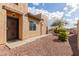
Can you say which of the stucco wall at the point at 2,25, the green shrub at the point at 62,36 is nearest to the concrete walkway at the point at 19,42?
the stucco wall at the point at 2,25

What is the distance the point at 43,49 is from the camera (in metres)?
3.68

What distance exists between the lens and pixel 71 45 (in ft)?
11.7

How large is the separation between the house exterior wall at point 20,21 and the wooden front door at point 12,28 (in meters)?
0.11

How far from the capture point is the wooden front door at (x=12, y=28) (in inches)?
157

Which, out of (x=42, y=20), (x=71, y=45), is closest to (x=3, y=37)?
(x=42, y=20)

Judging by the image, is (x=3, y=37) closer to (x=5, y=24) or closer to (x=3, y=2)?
(x=5, y=24)

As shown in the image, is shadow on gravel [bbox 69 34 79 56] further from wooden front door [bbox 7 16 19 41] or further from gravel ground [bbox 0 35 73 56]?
wooden front door [bbox 7 16 19 41]

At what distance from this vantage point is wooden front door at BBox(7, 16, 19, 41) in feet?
13.1

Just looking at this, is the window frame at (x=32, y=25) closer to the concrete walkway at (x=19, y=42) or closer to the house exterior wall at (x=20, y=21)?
the house exterior wall at (x=20, y=21)

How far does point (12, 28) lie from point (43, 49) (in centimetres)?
106

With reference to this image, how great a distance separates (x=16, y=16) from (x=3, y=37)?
2.48 feet

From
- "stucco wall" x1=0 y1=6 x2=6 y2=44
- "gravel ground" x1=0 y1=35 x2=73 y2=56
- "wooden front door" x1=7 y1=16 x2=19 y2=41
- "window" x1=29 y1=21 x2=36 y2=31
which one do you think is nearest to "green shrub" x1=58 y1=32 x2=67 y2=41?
"gravel ground" x1=0 y1=35 x2=73 y2=56

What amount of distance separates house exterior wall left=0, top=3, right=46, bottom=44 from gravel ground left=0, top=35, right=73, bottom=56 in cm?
26

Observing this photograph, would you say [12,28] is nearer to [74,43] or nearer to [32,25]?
[32,25]
